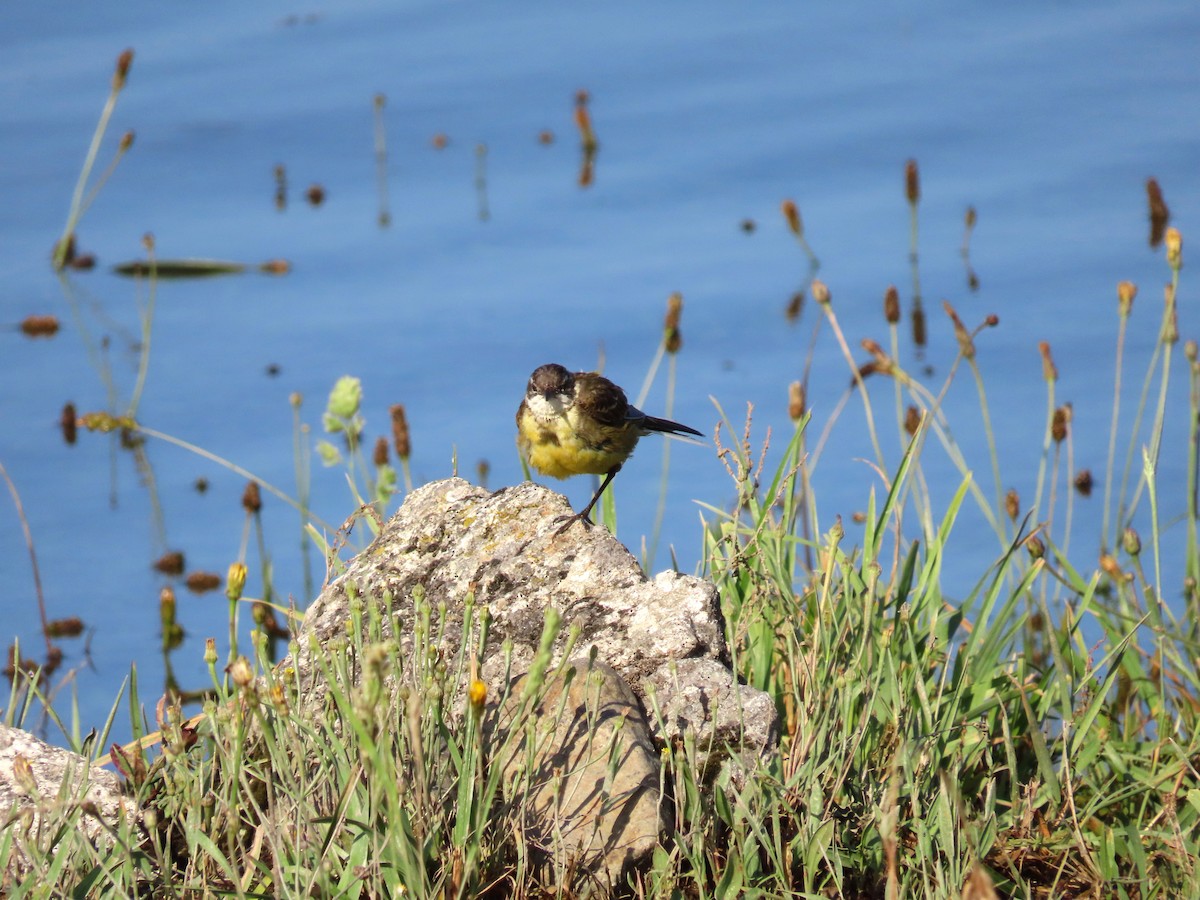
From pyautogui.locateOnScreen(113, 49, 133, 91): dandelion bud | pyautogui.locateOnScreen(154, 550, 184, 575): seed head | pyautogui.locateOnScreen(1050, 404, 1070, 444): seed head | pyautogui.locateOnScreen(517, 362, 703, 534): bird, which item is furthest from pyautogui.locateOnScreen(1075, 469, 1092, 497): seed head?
pyautogui.locateOnScreen(113, 49, 133, 91): dandelion bud

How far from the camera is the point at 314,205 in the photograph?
30.8 feet

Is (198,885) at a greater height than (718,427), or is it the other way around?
(718,427)

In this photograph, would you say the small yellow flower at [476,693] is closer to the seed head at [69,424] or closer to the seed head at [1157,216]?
the seed head at [69,424]

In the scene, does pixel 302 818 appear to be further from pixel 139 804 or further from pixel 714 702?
pixel 714 702

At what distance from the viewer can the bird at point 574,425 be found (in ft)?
16.5

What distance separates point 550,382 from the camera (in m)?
5.23

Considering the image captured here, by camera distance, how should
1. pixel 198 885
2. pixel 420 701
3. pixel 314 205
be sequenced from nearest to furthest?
pixel 198 885 → pixel 420 701 → pixel 314 205

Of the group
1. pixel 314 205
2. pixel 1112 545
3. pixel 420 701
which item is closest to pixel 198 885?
pixel 420 701

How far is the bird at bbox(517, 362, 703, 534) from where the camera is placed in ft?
16.5

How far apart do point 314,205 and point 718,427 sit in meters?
5.91

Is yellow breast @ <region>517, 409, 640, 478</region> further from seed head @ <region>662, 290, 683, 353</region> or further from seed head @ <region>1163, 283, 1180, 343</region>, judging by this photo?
seed head @ <region>1163, 283, 1180, 343</region>

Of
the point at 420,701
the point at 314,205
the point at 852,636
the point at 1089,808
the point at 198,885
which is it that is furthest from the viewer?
the point at 314,205

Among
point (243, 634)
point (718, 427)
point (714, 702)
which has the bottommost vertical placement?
point (243, 634)

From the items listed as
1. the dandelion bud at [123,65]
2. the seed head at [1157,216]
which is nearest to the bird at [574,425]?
the dandelion bud at [123,65]
